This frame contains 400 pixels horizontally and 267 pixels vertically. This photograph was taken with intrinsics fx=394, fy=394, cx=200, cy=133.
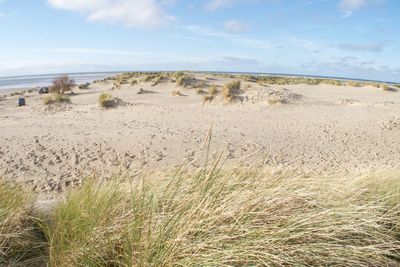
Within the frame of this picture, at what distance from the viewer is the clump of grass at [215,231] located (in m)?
2.10

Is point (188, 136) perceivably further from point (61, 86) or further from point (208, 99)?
point (61, 86)

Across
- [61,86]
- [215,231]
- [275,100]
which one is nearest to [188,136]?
[275,100]

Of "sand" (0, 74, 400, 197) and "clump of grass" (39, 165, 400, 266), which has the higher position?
"clump of grass" (39, 165, 400, 266)

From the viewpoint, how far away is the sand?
8.00m

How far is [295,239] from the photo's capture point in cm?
229

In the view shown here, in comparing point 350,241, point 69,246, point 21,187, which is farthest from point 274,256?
point 21,187

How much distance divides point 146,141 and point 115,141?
792 mm

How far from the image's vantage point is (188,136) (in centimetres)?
1093

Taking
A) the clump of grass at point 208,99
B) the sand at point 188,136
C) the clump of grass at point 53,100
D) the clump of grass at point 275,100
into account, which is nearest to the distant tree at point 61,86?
the clump of grass at point 53,100

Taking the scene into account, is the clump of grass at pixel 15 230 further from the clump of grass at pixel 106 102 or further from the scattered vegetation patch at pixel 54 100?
the scattered vegetation patch at pixel 54 100

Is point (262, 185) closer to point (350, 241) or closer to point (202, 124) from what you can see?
point (350, 241)

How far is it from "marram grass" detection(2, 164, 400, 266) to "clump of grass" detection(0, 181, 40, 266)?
28cm

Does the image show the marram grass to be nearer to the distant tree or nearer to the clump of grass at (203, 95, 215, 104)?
the clump of grass at (203, 95, 215, 104)

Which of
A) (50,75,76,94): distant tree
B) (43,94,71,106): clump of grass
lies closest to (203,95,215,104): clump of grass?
(43,94,71,106): clump of grass
